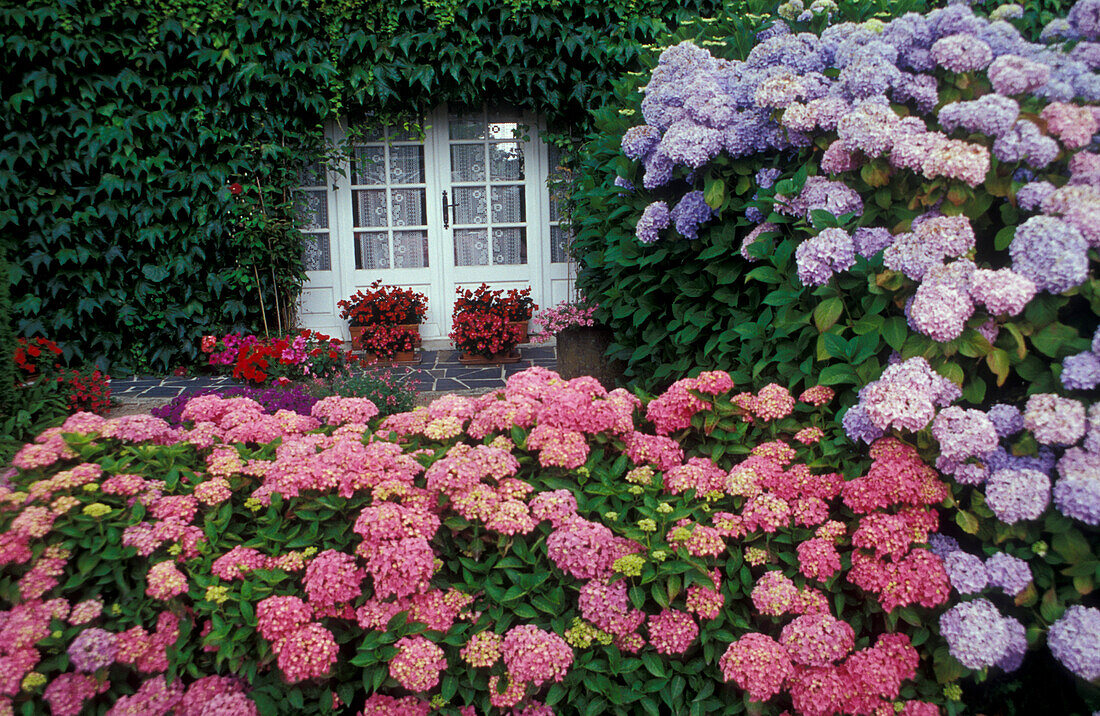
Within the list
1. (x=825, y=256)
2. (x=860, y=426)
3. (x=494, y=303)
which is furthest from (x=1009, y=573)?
(x=494, y=303)

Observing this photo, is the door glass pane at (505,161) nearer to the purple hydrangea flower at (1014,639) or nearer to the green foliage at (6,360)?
the green foliage at (6,360)

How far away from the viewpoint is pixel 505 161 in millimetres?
6391

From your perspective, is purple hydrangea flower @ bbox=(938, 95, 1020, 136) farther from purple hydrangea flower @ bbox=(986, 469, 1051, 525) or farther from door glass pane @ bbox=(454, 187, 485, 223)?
door glass pane @ bbox=(454, 187, 485, 223)

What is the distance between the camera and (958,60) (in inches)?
75.3

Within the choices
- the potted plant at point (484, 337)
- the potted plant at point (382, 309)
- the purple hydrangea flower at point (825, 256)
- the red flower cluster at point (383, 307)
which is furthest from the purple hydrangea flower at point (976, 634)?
the red flower cluster at point (383, 307)

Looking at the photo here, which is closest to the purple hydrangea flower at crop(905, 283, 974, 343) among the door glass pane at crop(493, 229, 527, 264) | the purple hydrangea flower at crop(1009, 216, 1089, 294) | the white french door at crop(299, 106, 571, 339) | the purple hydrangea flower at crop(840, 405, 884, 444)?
the purple hydrangea flower at crop(1009, 216, 1089, 294)

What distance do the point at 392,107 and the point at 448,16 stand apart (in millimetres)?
938

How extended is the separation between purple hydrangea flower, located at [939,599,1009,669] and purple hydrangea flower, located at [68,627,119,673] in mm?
1887

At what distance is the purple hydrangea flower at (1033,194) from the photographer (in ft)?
5.59

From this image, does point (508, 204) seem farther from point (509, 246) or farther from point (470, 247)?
point (470, 247)

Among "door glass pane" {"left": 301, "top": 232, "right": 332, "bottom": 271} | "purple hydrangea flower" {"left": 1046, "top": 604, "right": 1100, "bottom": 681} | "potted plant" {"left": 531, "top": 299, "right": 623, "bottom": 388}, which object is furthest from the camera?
"door glass pane" {"left": 301, "top": 232, "right": 332, "bottom": 271}

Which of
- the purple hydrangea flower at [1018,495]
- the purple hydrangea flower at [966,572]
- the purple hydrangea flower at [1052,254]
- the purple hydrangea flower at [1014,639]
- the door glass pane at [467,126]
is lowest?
the purple hydrangea flower at [1014,639]

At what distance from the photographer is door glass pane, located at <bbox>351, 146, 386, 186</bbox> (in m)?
6.29

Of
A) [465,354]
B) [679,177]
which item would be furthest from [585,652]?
[465,354]
